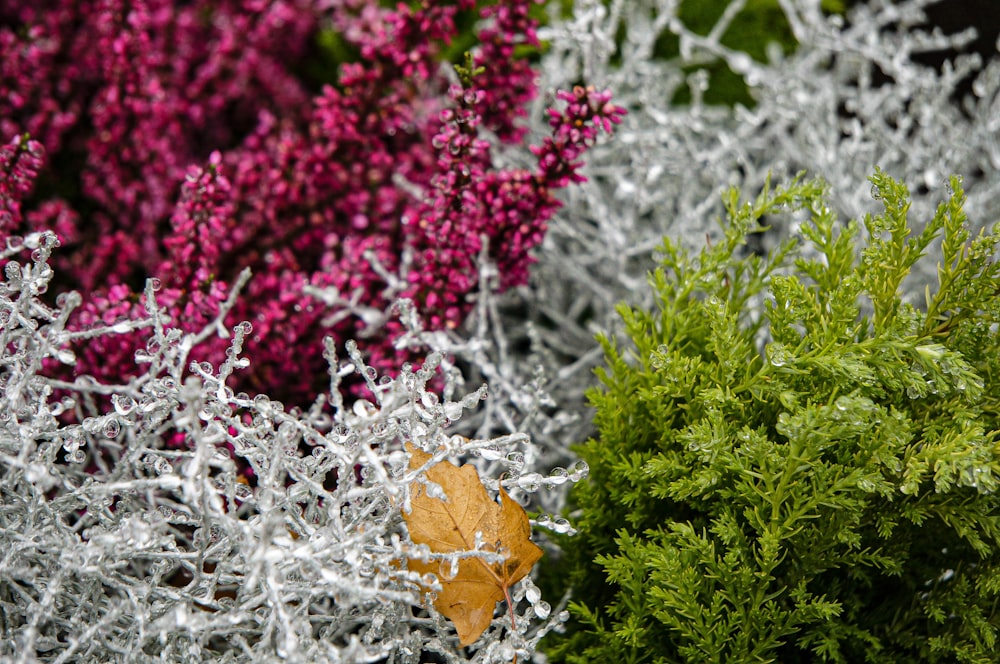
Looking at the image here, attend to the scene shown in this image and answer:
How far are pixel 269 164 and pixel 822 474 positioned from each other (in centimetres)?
102

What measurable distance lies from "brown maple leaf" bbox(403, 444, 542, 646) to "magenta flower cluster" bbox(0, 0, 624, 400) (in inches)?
11.6

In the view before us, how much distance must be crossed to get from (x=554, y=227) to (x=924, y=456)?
0.76 m

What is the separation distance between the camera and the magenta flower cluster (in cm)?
114

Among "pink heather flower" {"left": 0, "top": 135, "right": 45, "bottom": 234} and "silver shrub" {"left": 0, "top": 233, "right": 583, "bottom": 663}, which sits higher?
"pink heather flower" {"left": 0, "top": 135, "right": 45, "bottom": 234}

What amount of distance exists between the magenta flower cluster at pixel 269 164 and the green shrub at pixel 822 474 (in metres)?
0.34

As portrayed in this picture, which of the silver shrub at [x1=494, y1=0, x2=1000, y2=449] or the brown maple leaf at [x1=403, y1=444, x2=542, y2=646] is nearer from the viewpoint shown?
the brown maple leaf at [x1=403, y1=444, x2=542, y2=646]

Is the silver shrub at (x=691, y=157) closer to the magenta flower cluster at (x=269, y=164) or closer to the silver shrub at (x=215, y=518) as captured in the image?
the magenta flower cluster at (x=269, y=164)

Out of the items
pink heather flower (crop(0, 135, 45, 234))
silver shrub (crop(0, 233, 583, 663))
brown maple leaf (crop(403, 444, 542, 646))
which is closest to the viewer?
silver shrub (crop(0, 233, 583, 663))

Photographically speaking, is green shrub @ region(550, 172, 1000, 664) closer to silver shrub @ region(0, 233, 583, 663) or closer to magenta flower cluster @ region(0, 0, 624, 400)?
silver shrub @ region(0, 233, 583, 663)

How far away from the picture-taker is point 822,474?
0.85 m

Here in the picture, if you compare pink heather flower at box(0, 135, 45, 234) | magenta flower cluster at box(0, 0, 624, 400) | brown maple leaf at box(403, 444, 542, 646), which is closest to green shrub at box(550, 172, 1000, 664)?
brown maple leaf at box(403, 444, 542, 646)

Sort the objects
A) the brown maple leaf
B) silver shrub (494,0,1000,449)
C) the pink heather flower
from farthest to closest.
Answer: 1. silver shrub (494,0,1000,449)
2. the pink heather flower
3. the brown maple leaf

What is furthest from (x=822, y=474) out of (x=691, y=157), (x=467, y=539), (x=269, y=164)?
(x=269, y=164)

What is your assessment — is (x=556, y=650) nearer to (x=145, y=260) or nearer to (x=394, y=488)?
(x=394, y=488)
